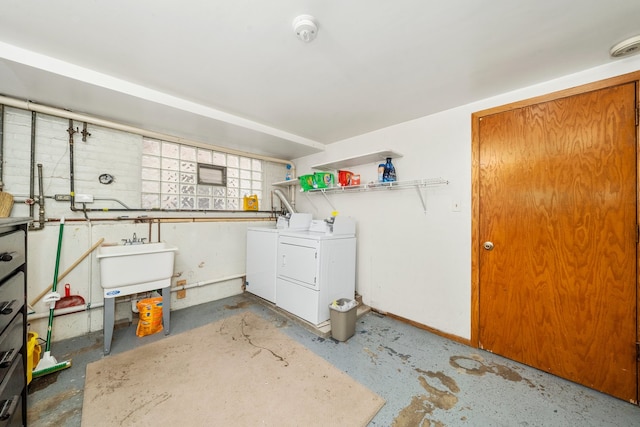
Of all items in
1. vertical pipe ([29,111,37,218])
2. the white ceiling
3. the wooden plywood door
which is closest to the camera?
the white ceiling

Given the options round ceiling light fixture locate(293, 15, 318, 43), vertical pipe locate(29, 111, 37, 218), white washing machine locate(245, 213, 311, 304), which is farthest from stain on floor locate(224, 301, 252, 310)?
round ceiling light fixture locate(293, 15, 318, 43)

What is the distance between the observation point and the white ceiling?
126 cm

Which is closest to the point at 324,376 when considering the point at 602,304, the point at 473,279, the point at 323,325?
the point at 323,325

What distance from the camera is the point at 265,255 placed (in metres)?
3.12

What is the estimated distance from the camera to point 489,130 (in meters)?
2.17

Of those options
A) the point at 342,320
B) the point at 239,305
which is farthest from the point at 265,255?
the point at 342,320

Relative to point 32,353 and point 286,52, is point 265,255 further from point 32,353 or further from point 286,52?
point 286,52

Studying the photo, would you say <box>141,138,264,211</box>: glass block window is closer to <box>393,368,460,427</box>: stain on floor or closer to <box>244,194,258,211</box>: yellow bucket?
<box>244,194,258,211</box>: yellow bucket

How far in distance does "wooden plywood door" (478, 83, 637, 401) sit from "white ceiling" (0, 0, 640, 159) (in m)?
0.38

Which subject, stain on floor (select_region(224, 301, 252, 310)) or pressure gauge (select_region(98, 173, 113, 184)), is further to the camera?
stain on floor (select_region(224, 301, 252, 310))

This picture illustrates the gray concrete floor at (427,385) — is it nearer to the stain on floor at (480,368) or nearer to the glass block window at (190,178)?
the stain on floor at (480,368)

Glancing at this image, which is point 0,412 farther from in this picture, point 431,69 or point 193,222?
point 431,69

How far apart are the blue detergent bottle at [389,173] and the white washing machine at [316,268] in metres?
0.68

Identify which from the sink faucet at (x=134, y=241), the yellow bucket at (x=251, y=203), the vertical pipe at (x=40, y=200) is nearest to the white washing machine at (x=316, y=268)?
the yellow bucket at (x=251, y=203)
